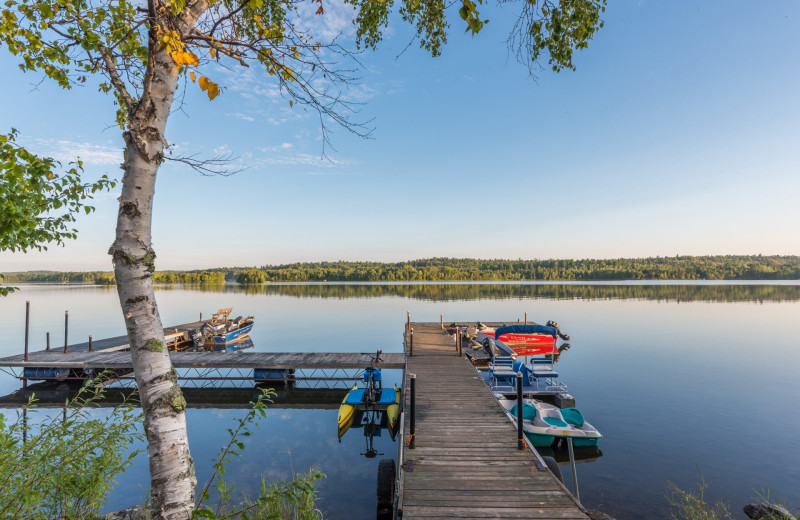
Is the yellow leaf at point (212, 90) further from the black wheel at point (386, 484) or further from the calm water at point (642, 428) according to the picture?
the calm water at point (642, 428)

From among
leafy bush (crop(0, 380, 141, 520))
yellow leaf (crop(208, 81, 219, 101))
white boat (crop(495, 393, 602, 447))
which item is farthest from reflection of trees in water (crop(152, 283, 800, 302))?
yellow leaf (crop(208, 81, 219, 101))

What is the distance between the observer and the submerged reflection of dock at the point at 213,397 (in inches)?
661


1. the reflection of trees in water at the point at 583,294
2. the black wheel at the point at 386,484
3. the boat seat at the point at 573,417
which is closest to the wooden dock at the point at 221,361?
the boat seat at the point at 573,417

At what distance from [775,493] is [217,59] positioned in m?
16.0

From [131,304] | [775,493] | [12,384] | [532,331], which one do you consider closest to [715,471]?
[775,493]

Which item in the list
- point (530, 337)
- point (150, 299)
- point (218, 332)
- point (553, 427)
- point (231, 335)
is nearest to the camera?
point (150, 299)

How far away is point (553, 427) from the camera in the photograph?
11.0m

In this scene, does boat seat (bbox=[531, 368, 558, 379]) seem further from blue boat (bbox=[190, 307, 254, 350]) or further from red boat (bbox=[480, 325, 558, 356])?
blue boat (bbox=[190, 307, 254, 350])

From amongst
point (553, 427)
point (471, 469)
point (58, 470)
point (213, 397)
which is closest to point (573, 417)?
point (553, 427)

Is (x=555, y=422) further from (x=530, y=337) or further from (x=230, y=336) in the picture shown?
(x=230, y=336)

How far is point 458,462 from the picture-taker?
7359 mm

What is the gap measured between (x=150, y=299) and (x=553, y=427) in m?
11.4

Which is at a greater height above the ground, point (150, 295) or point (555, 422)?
point (150, 295)

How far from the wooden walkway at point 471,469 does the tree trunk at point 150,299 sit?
4111mm
